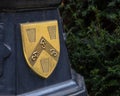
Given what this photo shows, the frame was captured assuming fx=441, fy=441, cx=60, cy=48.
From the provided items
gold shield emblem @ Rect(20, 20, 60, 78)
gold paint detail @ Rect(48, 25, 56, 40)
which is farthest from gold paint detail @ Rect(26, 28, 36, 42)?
gold paint detail @ Rect(48, 25, 56, 40)

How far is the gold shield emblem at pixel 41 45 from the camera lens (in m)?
2.87

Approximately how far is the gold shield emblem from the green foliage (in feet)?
6.10

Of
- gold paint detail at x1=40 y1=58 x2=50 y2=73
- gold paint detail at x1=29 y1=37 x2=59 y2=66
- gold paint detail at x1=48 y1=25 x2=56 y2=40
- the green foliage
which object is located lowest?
the green foliage

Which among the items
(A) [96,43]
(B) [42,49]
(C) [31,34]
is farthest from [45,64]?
(A) [96,43]

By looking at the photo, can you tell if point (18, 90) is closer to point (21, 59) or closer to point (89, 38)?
point (21, 59)

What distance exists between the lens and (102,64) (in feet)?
16.5

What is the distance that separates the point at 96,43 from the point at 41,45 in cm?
224

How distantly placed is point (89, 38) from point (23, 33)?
8.54 feet

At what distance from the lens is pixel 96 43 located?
511 cm

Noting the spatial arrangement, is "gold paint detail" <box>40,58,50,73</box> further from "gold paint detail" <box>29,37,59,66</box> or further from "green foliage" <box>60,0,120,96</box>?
"green foliage" <box>60,0,120,96</box>

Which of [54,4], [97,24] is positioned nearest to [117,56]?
[97,24]

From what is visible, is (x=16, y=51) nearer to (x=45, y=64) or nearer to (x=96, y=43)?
(x=45, y=64)

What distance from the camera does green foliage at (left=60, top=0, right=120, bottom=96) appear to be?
4.91 metres

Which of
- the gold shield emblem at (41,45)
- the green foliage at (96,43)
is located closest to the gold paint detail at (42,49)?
the gold shield emblem at (41,45)
